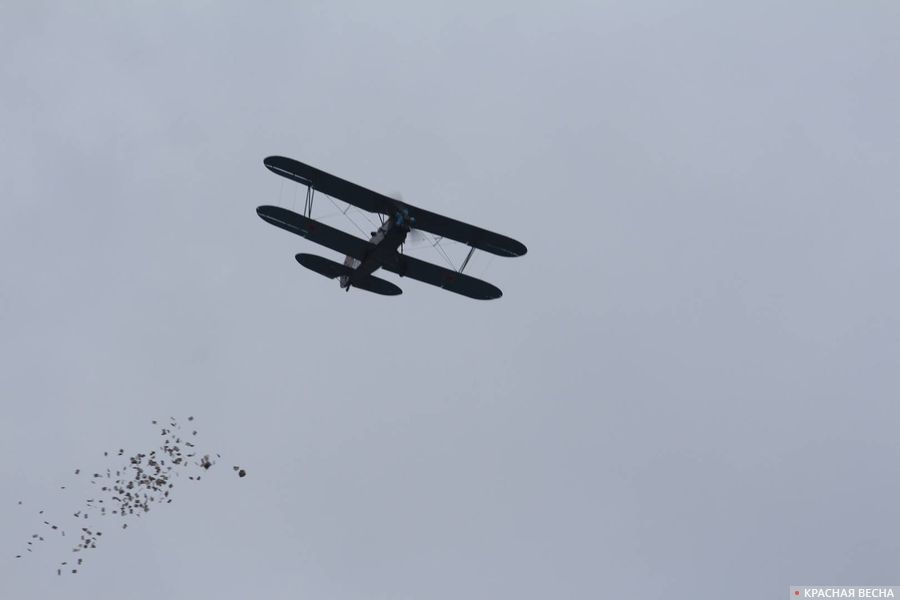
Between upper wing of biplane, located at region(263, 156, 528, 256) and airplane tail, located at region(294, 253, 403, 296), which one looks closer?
upper wing of biplane, located at region(263, 156, 528, 256)

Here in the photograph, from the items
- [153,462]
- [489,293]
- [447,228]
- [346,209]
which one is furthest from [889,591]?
[153,462]

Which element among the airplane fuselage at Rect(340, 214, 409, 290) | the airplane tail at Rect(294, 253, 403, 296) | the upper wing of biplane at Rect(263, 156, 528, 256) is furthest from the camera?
the airplane tail at Rect(294, 253, 403, 296)

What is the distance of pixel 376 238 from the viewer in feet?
132

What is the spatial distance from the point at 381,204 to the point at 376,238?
1486 mm

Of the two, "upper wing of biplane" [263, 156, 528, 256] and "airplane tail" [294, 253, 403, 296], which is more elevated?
"upper wing of biplane" [263, 156, 528, 256]

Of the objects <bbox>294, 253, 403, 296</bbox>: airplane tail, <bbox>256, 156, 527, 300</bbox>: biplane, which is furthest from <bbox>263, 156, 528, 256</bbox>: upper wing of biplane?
<bbox>294, 253, 403, 296</bbox>: airplane tail

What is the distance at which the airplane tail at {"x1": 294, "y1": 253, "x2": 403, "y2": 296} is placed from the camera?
1654 inches

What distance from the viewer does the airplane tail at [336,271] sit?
1654 inches

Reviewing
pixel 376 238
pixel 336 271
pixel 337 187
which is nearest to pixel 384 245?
pixel 376 238

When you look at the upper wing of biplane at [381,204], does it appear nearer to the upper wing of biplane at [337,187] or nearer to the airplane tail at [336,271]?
the upper wing of biplane at [337,187]

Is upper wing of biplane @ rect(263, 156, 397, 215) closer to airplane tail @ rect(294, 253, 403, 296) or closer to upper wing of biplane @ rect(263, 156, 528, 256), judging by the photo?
upper wing of biplane @ rect(263, 156, 528, 256)

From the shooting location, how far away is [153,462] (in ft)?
105

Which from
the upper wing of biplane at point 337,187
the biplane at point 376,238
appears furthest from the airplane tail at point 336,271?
the upper wing of biplane at point 337,187

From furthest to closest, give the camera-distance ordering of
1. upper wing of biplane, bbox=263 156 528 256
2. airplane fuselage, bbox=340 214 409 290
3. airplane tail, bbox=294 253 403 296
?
airplane tail, bbox=294 253 403 296 < airplane fuselage, bbox=340 214 409 290 < upper wing of biplane, bbox=263 156 528 256
